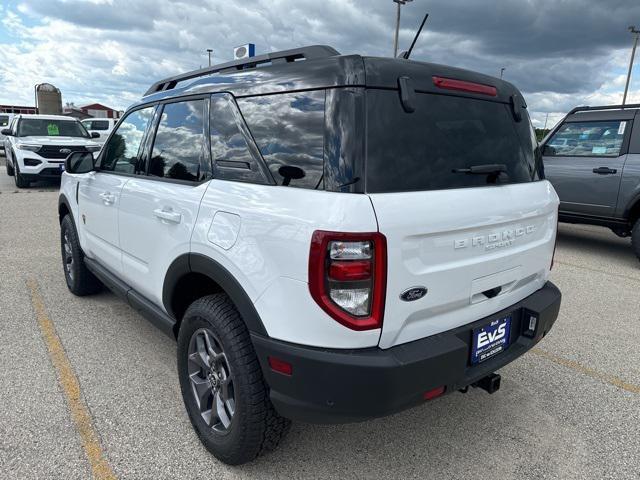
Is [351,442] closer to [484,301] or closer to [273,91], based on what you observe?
[484,301]

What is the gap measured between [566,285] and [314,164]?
4.51 meters

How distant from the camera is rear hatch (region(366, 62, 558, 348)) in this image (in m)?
1.87

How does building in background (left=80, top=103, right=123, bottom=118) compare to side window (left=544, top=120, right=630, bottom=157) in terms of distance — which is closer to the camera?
side window (left=544, top=120, right=630, bottom=157)

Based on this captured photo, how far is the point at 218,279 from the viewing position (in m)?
2.16

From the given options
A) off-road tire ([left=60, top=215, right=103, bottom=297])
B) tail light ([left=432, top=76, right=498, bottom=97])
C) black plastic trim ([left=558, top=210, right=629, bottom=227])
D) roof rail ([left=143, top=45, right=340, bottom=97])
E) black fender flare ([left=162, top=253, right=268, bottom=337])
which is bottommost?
off-road tire ([left=60, top=215, right=103, bottom=297])

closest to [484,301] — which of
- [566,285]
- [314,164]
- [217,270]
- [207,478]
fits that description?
[314,164]

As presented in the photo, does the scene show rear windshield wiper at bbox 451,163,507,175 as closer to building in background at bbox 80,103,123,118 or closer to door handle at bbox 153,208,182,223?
door handle at bbox 153,208,182,223

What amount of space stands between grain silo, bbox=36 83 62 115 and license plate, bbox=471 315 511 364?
38.6 metres

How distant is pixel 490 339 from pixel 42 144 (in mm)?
12586

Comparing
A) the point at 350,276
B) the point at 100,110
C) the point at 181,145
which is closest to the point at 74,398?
the point at 181,145

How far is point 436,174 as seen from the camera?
2066mm

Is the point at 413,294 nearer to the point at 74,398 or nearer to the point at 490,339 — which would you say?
the point at 490,339

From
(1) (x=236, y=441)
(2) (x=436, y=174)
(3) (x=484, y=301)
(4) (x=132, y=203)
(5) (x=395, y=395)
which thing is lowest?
(1) (x=236, y=441)

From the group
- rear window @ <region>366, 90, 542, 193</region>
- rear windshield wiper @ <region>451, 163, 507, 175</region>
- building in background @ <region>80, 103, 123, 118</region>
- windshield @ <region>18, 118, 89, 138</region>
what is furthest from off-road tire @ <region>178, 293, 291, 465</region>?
building in background @ <region>80, 103, 123, 118</region>
